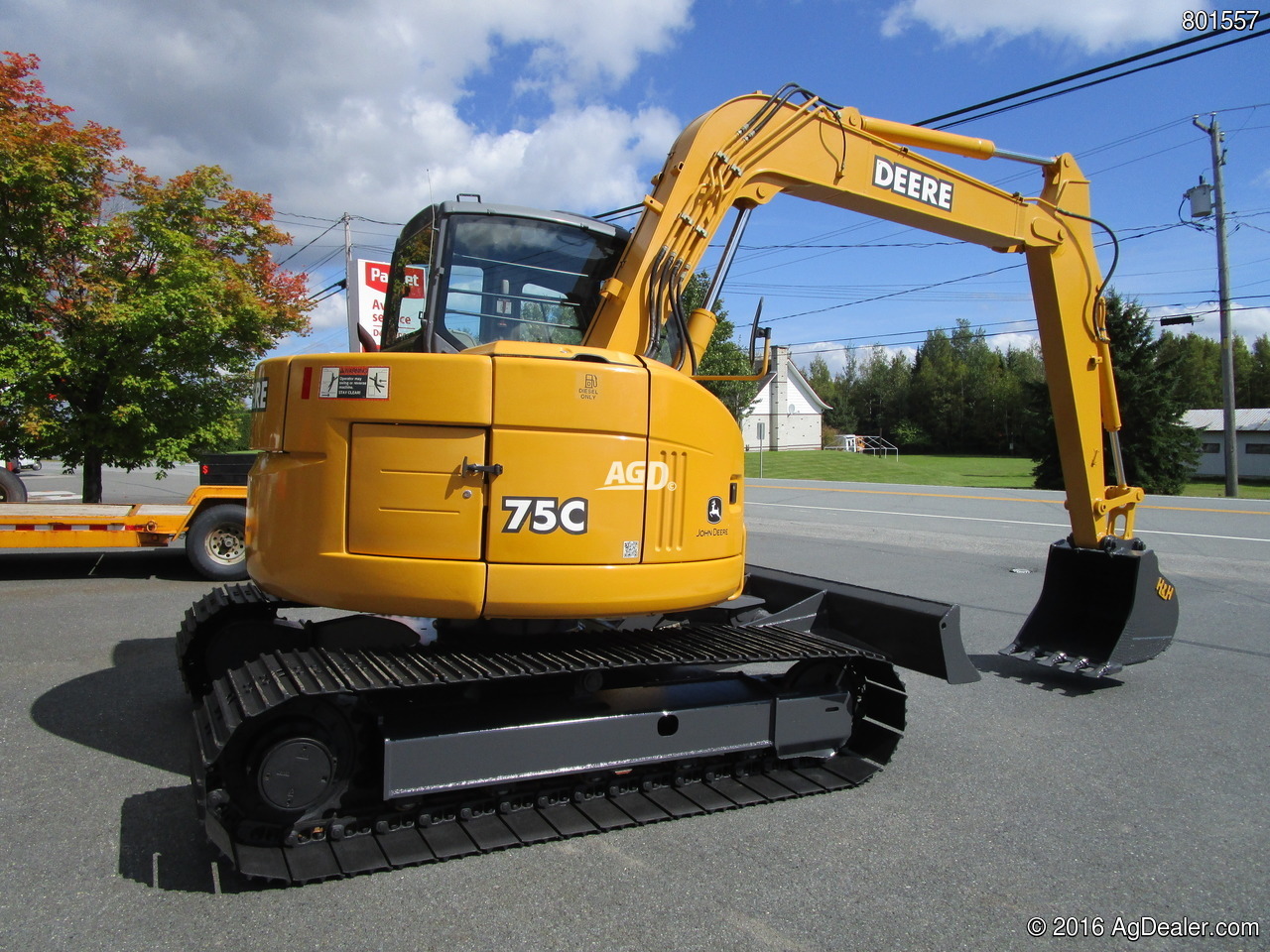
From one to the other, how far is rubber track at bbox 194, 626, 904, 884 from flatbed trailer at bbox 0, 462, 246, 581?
6634mm

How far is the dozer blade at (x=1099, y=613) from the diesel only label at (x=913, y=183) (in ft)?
9.22

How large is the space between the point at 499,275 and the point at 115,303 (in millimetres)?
8278

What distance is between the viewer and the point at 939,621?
4.74m

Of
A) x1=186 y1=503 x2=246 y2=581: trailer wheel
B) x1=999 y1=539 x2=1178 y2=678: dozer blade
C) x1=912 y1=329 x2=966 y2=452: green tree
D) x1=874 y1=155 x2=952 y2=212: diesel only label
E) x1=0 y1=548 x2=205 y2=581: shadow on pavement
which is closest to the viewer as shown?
x1=874 y1=155 x2=952 y2=212: diesel only label

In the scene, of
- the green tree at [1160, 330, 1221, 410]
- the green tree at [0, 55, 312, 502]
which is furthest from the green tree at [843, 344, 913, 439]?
the green tree at [0, 55, 312, 502]

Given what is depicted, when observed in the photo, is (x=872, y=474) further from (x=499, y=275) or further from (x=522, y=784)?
(x=522, y=784)

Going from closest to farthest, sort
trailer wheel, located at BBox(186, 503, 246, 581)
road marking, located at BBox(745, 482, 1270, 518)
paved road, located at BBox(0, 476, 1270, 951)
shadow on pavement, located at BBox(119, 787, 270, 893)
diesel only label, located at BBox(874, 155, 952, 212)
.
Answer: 1. paved road, located at BBox(0, 476, 1270, 951)
2. shadow on pavement, located at BBox(119, 787, 270, 893)
3. diesel only label, located at BBox(874, 155, 952, 212)
4. trailer wheel, located at BBox(186, 503, 246, 581)
5. road marking, located at BBox(745, 482, 1270, 518)

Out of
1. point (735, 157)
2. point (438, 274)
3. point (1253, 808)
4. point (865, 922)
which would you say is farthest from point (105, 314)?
point (1253, 808)

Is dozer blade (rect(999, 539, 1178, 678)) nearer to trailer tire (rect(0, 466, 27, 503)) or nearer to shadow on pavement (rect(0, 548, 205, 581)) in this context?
shadow on pavement (rect(0, 548, 205, 581))

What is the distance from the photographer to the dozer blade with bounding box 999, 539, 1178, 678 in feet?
20.7

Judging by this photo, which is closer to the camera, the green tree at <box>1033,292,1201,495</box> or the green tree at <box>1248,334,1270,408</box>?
the green tree at <box>1033,292,1201,495</box>

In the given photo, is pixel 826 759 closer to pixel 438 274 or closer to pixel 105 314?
pixel 438 274

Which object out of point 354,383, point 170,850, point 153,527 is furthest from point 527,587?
point 153,527

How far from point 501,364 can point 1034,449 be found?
33581mm
